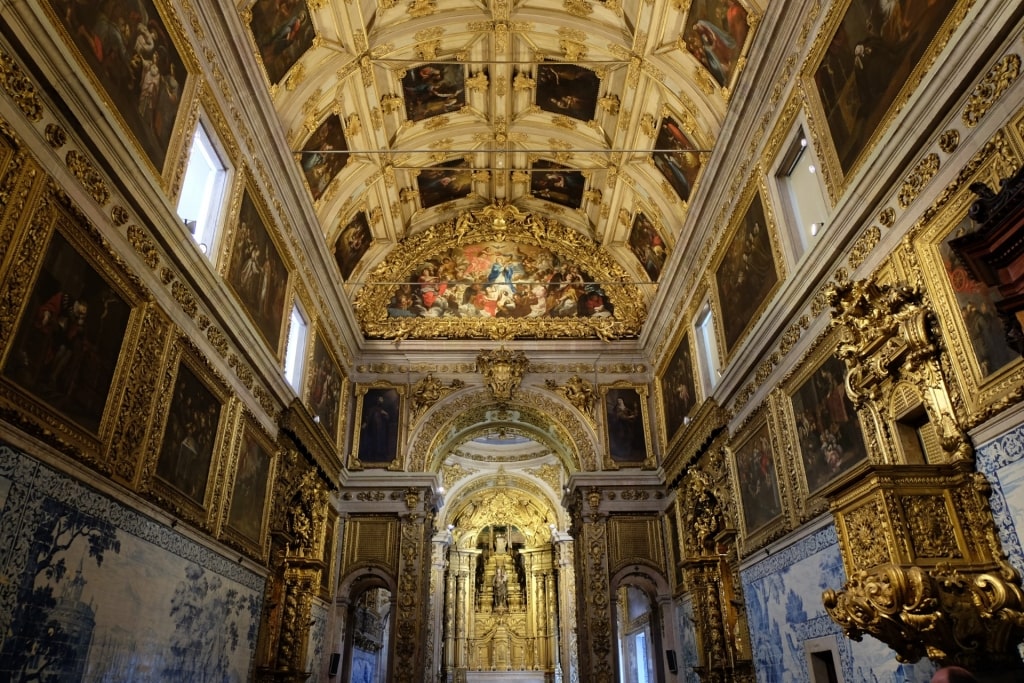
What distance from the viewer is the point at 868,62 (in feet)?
26.9

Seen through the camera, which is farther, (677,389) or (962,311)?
(677,389)

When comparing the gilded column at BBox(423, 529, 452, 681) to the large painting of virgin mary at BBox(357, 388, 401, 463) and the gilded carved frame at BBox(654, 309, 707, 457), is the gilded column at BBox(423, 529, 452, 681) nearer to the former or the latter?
the large painting of virgin mary at BBox(357, 388, 401, 463)

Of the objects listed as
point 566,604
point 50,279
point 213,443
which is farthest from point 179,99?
point 566,604

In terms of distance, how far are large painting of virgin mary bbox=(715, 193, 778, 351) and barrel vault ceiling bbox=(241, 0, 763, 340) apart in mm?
1947

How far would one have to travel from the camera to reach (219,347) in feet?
34.5

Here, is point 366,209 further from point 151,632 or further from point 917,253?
point 917,253

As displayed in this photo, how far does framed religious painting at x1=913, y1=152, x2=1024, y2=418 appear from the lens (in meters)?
5.79

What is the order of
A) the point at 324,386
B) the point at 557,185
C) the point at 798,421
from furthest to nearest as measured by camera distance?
the point at 557,185 → the point at 324,386 → the point at 798,421

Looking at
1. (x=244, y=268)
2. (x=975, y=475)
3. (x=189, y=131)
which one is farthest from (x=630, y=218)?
(x=975, y=475)

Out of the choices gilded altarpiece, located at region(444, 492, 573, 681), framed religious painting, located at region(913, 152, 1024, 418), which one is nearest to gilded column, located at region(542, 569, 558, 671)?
gilded altarpiece, located at region(444, 492, 573, 681)

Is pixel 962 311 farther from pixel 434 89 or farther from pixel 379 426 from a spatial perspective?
pixel 379 426

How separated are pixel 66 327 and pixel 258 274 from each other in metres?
5.52

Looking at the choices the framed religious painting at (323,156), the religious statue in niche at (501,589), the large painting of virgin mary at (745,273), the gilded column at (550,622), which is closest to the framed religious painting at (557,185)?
the framed religious painting at (323,156)

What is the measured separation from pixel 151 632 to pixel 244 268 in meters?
5.59
